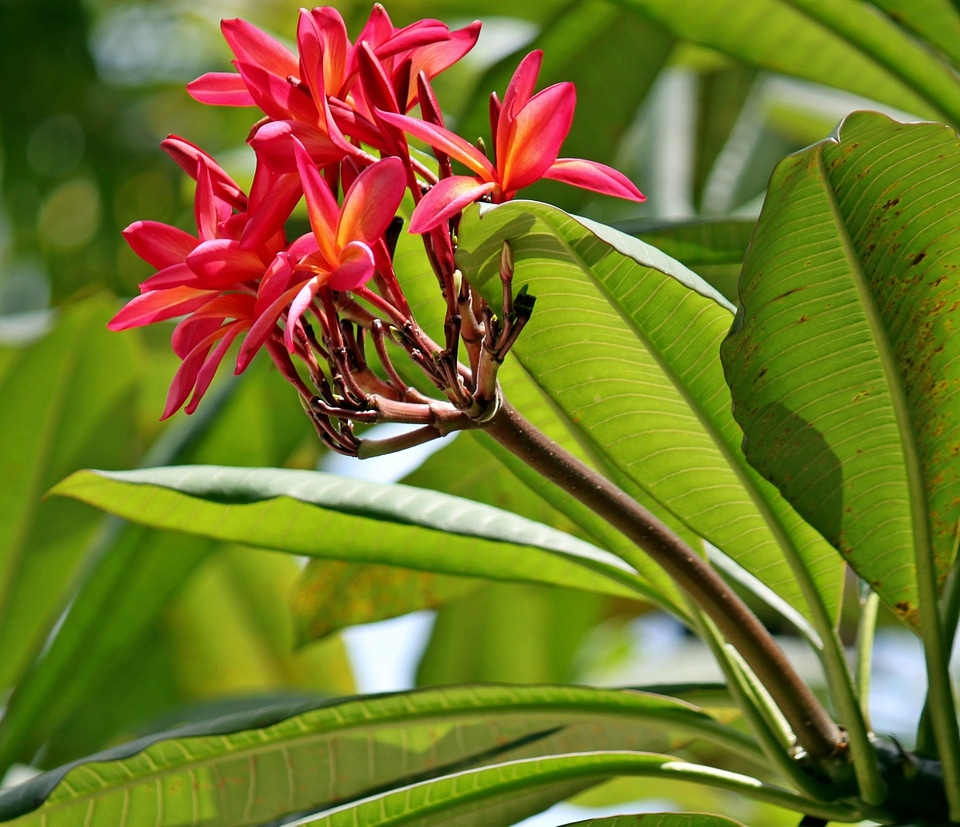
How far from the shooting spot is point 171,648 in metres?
1.95

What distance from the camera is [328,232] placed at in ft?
1.79

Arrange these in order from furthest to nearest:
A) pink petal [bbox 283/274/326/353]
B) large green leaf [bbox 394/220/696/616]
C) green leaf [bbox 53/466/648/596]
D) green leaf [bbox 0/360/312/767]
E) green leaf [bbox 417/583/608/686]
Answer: green leaf [bbox 417/583/608/686], green leaf [bbox 0/360/312/767], green leaf [bbox 53/466/648/596], large green leaf [bbox 394/220/696/616], pink petal [bbox 283/274/326/353]

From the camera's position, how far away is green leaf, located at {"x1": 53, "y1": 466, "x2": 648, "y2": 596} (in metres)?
0.87

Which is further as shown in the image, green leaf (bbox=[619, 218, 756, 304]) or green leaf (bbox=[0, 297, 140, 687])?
green leaf (bbox=[0, 297, 140, 687])

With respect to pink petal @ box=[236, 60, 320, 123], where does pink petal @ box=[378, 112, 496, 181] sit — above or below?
below

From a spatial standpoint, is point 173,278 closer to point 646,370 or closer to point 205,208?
point 205,208

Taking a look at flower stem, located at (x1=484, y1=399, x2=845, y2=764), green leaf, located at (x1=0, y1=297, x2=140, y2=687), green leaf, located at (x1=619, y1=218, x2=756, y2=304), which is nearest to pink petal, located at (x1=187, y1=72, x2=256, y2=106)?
flower stem, located at (x1=484, y1=399, x2=845, y2=764)

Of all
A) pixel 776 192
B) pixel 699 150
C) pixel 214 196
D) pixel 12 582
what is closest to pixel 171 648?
pixel 12 582

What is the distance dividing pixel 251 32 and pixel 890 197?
1.16 ft

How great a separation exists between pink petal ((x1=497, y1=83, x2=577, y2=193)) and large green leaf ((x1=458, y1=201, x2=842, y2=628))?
0.07 ft

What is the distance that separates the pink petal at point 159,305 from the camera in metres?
0.61

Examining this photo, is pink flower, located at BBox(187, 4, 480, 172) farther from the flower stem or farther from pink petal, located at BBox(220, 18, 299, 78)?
the flower stem

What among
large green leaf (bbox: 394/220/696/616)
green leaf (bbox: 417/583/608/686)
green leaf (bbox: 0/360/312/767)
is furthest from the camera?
green leaf (bbox: 417/583/608/686)

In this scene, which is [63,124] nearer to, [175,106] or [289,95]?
[175,106]
